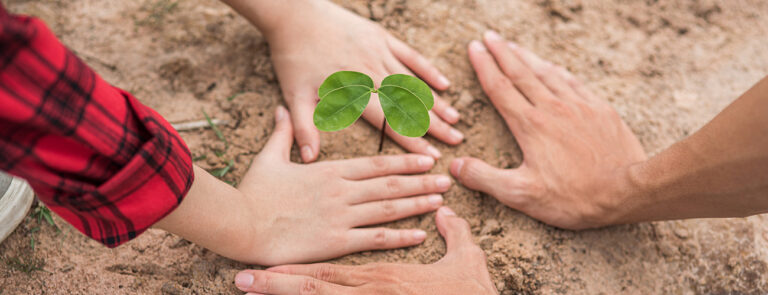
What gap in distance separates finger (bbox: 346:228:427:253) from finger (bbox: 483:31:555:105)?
2.53 ft

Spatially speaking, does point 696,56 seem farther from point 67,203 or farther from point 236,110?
point 67,203

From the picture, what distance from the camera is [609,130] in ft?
6.12

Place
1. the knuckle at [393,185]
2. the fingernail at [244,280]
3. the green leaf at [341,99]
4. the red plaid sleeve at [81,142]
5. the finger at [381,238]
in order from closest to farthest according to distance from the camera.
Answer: the red plaid sleeve at [81,142], the green leaf at [341,99], the fingernail at [244,280], the finger at [381,238], the knuckle at [393,185]

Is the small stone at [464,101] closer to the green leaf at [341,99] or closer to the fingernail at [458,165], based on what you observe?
the fingernail at [458,165]

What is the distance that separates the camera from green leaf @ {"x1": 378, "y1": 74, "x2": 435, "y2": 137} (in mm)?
1449

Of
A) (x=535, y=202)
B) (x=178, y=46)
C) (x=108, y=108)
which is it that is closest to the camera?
(x=108, y=108)

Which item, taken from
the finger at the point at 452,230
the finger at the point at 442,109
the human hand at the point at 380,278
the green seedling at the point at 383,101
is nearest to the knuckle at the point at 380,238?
the human hand at the point at 380,278

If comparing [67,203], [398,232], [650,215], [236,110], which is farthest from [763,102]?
[236,110]

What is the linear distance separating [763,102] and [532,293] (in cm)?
94

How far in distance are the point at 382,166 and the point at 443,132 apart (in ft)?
1.02

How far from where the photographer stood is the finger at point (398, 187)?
177cm

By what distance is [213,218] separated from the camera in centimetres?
138

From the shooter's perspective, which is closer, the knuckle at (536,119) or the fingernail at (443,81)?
the knuckle at (536,119)

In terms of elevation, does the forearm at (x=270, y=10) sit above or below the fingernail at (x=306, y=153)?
above
